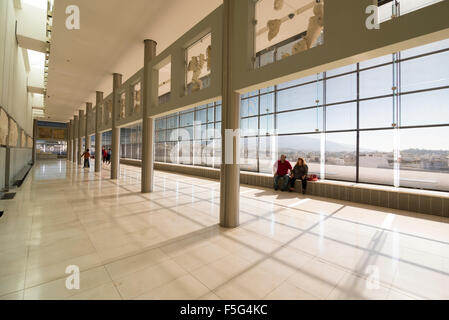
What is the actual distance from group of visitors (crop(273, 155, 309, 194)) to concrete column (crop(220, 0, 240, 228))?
4.70 m

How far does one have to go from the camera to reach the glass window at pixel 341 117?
8203 millimetres

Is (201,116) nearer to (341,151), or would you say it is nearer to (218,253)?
(341,151)

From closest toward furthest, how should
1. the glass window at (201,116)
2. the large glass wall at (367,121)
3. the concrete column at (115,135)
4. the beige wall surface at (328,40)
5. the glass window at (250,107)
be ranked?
the beige wall surface at (328,40) < the large glass wall at (367,121) < the concrete column at (115,135) < the glass window at (250,107) < the glass window at (201,116)

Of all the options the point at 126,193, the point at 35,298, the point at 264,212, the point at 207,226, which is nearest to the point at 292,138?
the point at 264,212

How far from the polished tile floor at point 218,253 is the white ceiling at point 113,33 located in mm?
6285

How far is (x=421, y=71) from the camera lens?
6883 mm

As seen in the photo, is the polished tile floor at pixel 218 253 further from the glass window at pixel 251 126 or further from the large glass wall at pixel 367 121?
the glass window at pixel 251 126

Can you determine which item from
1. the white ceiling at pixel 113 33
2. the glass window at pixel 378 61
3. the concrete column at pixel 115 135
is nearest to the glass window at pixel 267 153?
A: the glass window at pixel 378 61

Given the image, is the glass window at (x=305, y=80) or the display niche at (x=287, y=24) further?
the glass window at (x=305, y=80)

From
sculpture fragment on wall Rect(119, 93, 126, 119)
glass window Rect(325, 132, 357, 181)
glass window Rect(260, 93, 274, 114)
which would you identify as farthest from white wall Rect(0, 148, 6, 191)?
glass window Rect(325, 132, 357, 181)

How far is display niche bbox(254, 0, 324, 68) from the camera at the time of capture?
3734 mm

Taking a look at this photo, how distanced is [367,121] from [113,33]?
34.4 ft
